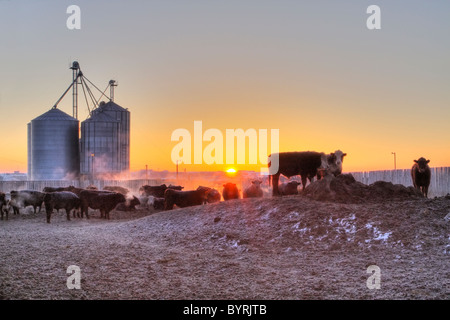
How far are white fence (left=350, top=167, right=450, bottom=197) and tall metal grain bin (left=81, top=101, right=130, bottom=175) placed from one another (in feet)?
90.3

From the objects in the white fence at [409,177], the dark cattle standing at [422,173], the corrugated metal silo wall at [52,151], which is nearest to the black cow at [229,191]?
the dark cattle standing at [422,173]

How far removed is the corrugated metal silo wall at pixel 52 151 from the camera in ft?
167

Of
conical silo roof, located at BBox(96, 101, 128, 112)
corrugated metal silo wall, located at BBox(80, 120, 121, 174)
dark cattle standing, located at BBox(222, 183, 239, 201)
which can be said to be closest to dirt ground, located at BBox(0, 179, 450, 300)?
dark cattle standing, located at BBox(222, 183, 239, 201)

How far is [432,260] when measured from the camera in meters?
9.74

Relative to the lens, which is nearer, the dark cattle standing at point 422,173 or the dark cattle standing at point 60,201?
the dark cattle standing at point 60,201

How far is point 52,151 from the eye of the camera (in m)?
51.2

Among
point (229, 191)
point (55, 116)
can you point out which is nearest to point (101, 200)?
point (229, 191)

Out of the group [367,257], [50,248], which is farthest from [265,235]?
[50,248]

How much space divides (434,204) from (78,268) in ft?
32.9

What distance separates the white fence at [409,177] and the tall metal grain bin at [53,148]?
31655mm

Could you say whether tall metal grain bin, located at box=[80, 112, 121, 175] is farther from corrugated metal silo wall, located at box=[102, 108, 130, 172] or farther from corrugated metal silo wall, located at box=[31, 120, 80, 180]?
corrugated metal silo wall, located at box=[31, 120, 80, 180]

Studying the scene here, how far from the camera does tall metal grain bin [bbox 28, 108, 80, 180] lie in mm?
51062

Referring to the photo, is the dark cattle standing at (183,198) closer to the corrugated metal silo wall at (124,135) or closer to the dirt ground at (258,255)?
the dirt ground at (258,255)
